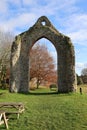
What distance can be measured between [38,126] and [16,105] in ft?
7.40

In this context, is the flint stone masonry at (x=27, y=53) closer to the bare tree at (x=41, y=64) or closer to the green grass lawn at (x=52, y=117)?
the green grass lawn at (x=52, y=117)

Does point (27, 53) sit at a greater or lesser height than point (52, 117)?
greater

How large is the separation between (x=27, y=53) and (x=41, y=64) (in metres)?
15.4

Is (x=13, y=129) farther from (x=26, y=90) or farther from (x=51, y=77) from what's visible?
(x=51, y=77)

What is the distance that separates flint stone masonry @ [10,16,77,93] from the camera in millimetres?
25750

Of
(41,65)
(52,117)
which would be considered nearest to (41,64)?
(41,65)

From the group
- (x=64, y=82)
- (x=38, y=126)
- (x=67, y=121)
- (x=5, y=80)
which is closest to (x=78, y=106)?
(x=67, y=121)

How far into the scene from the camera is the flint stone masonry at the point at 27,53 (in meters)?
25.8

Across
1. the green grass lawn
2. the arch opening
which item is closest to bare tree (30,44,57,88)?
the arch opening

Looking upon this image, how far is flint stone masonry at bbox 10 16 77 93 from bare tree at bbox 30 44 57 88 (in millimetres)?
14711

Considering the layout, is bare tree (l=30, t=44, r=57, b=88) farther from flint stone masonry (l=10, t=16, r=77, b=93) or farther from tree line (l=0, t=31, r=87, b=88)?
flint stone masonry (l=10, t=16, r=77, b=93)

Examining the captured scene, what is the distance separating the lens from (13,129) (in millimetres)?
13266

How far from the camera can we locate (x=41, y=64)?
42.6 m

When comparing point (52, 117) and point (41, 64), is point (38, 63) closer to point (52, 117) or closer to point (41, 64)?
point (41, 64)
